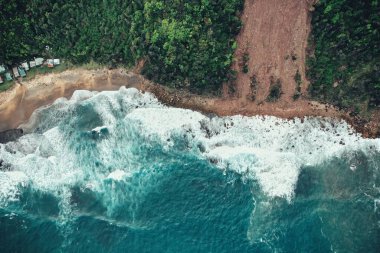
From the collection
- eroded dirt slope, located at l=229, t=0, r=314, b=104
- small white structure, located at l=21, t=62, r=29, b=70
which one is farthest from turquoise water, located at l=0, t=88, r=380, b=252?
small white structure, located at l=21, t=62, r=29, b=70

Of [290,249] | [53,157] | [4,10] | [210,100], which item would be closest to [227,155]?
[210,100]

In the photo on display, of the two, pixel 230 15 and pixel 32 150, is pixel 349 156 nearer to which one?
pixel 230 15

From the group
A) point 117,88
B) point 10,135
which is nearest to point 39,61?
point 10,135

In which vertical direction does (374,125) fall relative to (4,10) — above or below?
below

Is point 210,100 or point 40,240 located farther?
point 210,100

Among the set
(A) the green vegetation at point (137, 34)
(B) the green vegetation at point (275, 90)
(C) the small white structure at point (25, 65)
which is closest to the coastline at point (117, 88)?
(B) the green vegetation at point (275, 90)

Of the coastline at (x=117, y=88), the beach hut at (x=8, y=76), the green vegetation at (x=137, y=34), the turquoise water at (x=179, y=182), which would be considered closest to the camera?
the turquoise water at (x=179, y=182)

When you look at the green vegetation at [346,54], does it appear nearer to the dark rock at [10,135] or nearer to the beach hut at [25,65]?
the beach hut at [25,65]
